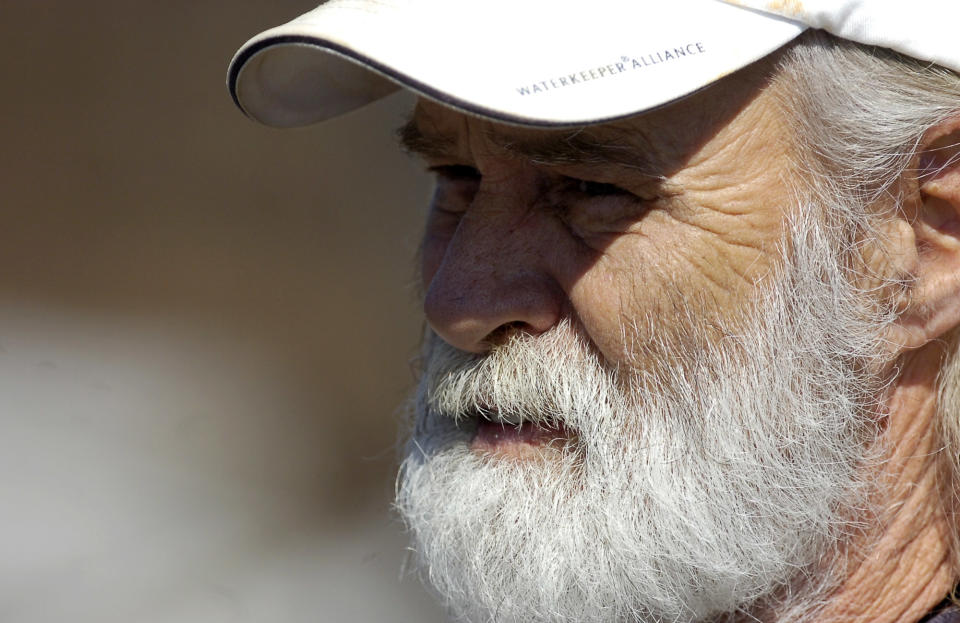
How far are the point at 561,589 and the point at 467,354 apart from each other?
388 millimetres

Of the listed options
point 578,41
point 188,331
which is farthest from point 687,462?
point 188,331

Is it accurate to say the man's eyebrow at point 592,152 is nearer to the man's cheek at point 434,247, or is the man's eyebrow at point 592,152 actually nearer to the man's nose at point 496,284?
the man's nose at point 496,284

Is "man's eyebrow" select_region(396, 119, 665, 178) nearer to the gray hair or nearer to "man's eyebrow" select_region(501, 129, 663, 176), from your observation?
"man's eyebrow" select_region(501, 129, 663, 176)

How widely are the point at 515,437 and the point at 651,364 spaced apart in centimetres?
25

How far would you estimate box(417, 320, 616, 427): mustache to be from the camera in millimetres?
1313

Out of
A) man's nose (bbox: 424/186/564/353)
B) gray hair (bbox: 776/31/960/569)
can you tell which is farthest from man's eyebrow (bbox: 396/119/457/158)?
gray hair (bbox: 776/31/960/569)

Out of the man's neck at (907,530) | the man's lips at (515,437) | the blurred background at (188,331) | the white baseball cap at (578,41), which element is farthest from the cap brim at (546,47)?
the blurred background at (188,331)

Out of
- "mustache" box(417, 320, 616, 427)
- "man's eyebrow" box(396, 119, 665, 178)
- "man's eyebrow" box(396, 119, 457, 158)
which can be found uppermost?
"man's eyebrow" box(396, 119, 665, 178)

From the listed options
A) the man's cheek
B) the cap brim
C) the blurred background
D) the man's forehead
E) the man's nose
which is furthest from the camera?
the blurred background

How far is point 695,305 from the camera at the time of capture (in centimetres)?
127

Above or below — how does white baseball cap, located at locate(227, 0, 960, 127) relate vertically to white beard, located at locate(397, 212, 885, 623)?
above

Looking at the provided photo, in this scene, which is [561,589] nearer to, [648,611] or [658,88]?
[648,611]

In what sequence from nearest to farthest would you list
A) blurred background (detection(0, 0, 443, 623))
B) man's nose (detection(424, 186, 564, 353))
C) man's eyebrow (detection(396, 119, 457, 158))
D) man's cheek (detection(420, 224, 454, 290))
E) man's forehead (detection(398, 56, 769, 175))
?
man's forehead (detection(398, 56, 769, 175)) < man's nose (detection(424, 186, 564, 353)) < man's eyebrow (detection(396, 119, 457, 158)) < man's cheek (detection(420, 224, 454, 290)) < blurred background (detection(0, 0, 443, 623))

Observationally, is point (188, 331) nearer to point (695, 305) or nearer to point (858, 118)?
point (695, 305)
